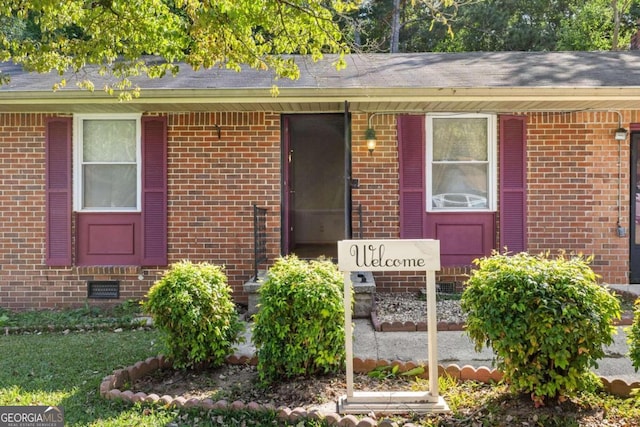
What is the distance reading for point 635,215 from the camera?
689cm

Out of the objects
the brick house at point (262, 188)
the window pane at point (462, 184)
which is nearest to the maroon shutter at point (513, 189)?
the brick house at point (262, 188)

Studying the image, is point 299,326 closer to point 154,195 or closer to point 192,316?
point 192,316

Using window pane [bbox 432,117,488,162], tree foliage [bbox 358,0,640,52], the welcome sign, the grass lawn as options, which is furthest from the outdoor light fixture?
tree foliage [bbox 358,0,640,52]

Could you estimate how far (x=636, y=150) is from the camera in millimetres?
6859

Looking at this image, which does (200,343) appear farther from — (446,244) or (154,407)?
(446,244)

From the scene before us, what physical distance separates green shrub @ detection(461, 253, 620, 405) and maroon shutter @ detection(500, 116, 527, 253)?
12.0ft

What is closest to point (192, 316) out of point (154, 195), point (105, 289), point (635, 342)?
point (635, 342)

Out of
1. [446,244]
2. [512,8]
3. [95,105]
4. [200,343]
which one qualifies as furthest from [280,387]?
[512,8]

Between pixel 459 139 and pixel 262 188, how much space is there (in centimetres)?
276

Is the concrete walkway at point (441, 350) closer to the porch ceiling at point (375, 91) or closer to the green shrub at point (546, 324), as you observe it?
the green shrub at point (546, 324)

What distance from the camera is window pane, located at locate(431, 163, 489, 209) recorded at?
6953 millimetres

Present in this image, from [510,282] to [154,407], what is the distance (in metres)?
2.50

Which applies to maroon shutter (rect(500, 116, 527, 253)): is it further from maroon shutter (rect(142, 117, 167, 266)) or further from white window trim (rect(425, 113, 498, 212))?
maroon shutter (rect(142, 117, 167, 266))

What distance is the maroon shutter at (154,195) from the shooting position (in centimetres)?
682
